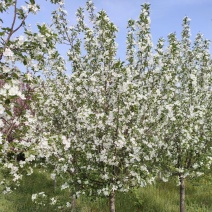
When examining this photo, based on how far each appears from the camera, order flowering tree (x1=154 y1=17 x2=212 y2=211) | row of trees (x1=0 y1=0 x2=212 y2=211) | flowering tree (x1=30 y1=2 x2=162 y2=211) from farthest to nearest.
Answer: flowering tree (x1=154 y1=17 x2=212 y2=211)
flowering tree (x1=30 y1=2 x2=162 y2=211)
row of trees (x1=0 y1=0 x2=212 y2=211)

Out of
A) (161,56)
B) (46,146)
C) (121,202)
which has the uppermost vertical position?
(161,56)

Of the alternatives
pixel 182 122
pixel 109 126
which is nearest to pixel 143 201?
pixel 182 122

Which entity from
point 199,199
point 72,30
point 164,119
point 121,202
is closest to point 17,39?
point 164,119

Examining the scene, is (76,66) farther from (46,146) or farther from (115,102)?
(46,146)

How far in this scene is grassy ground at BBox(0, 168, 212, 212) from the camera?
12.1 metres

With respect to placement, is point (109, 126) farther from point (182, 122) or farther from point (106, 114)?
point (182, 122)

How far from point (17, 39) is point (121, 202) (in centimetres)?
951

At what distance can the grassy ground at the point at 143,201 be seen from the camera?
1211cm

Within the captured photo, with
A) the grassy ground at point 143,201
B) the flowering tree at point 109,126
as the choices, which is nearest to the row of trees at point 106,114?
the flowering tree at point 109,126

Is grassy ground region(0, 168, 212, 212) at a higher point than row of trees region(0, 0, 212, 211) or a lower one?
lower

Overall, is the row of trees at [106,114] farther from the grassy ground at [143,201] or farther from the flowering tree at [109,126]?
the grassy ground at [143,201]

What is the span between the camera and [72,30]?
11.3 metres

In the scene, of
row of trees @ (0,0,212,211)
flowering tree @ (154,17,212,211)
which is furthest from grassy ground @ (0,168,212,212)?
row of trees @ (0,0,212,211)

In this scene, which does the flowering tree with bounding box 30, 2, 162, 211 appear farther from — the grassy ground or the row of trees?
the grassy ground
